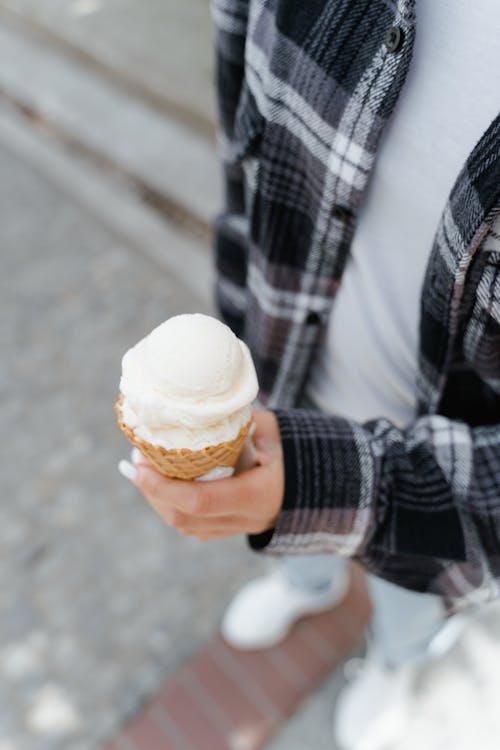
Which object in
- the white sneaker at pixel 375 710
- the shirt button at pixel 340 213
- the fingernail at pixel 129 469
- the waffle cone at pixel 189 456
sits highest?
the shirt button at pixel 340 213

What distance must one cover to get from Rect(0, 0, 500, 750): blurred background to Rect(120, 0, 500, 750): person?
1.04 m

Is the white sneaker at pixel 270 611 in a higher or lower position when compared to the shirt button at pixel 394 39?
lower

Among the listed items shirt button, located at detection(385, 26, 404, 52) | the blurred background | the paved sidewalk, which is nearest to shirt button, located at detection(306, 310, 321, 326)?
shirt button, located at detection(385, 26, 404, 52)

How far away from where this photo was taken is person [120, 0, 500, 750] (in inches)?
34.2

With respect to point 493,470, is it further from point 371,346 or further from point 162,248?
point 162,248

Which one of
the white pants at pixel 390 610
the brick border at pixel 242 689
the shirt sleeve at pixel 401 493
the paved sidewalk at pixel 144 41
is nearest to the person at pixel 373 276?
the shirt sleeve at pixel 401 493

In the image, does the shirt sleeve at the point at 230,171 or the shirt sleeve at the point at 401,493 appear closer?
the shirt sleeve at the point at 401,493

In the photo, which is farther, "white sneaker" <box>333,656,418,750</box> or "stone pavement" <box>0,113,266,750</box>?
"stone pavement" <box>0,113,266,750</box>

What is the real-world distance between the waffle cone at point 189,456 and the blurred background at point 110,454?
50.7 inches

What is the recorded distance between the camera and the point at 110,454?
2.57 metres

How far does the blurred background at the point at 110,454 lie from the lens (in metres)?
1.99

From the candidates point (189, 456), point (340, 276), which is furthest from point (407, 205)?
point (189, 456)

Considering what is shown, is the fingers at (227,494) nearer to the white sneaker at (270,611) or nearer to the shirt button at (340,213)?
the shirt button at (340,213)

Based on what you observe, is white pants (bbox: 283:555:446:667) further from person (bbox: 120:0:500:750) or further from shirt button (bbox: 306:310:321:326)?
shirt button (bbox: 306:310:321:326)
